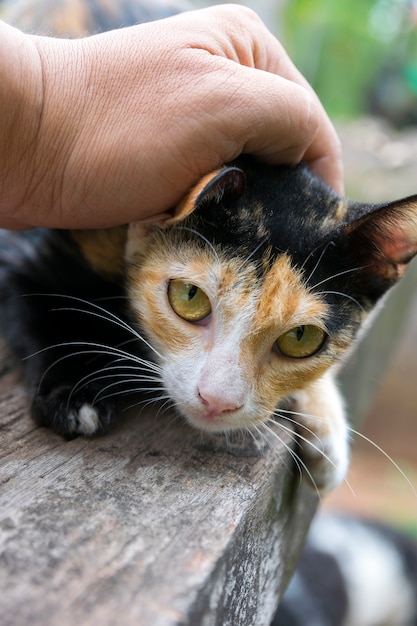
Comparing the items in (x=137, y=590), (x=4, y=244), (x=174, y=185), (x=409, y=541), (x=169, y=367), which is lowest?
(x=409, y=541)

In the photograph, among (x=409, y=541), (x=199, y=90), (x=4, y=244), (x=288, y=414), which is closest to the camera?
(x=199, y=90)

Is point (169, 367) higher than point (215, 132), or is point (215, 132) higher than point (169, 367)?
point (215, 132)

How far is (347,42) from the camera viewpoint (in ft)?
38.1

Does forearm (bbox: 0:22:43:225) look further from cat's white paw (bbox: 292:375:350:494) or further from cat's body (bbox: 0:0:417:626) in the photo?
cat's white paw (bbox: 292:375:350:494)

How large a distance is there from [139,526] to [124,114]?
79 centimetres

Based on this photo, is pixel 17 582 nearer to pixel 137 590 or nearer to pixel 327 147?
pixel 137 590

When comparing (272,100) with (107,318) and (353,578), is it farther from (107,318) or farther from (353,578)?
(353,578)

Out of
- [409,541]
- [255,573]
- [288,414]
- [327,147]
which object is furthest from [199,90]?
[409,541]

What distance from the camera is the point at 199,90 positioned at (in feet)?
4.22

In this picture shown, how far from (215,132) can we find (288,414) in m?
0.72

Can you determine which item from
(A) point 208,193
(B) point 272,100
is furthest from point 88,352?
(B) point 272,100

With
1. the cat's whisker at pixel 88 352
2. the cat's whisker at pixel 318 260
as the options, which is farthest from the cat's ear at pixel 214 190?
the cat's whisker at pixel 88 352

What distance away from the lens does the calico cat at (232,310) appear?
135cm

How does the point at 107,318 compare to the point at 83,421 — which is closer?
the point at 83,421
